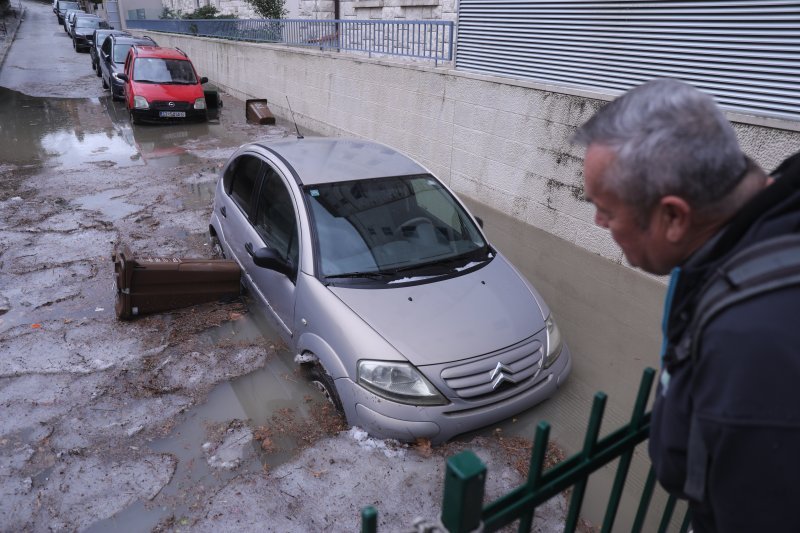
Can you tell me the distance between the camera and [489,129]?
8234 mm

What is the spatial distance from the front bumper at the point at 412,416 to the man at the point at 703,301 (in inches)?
86.4

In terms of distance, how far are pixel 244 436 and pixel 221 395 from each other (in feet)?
1.92

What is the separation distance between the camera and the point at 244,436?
3807 millimetres

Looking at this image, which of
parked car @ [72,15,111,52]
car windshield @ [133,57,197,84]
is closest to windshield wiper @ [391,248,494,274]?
car windshield @ [133,57,197,84]

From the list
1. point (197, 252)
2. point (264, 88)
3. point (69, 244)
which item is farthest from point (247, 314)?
point (264, 88)

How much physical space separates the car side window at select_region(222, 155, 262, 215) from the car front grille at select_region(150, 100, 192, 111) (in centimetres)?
952

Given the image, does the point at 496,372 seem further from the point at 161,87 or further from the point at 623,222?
the point at 161,87

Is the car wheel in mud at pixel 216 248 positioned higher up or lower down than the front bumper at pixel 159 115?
lower down

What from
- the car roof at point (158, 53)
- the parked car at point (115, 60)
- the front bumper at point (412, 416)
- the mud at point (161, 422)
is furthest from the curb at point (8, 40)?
the front bumper at point (412, 416)

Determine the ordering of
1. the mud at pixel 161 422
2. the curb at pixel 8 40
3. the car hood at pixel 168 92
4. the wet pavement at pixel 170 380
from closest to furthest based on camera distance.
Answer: the mud at pixel 161 422
the wet pavement at pixel 170 380
the car hood at pixel 168 92
the curb at pixel 8 40

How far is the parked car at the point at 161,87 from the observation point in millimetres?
14008

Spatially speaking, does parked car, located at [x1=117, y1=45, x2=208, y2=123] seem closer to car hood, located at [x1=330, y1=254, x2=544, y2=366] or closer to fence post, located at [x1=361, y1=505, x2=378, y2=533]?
car hood, located at [x1=330, y1=254, x2=544, y2=366]

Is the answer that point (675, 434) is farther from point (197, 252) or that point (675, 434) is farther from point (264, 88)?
point (264, 88)

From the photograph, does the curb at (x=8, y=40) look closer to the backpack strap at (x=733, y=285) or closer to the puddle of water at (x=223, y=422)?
the puddle of water at (x=223, y=422)
